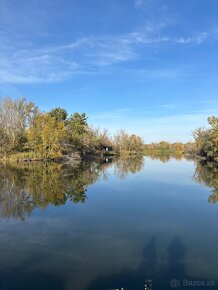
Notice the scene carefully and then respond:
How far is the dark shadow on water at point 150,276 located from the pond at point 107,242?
0.06ft

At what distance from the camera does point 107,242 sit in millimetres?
7430

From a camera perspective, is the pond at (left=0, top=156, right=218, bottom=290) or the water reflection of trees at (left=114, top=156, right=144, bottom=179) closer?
the pond at (left=0, top=156, right=218, bottom=290)

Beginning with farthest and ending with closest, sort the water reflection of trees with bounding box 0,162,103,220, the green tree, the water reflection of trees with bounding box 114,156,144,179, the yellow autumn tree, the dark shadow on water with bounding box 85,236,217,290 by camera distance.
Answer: the green tree
the yellow autumn tree
the water reflection of trees with bounding box 114,156,144,179
the water reflection of trees with bounding box 0,162,103,220
the dark shadow on water with bounding box 85,236,217,290

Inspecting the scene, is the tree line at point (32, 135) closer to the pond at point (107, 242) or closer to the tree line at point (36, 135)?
the tree line at point (36, 135)

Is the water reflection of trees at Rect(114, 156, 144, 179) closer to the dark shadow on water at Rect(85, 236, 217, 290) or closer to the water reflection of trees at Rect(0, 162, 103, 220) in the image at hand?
the water reflection of trees at Rect(0, 162, 103, 220)

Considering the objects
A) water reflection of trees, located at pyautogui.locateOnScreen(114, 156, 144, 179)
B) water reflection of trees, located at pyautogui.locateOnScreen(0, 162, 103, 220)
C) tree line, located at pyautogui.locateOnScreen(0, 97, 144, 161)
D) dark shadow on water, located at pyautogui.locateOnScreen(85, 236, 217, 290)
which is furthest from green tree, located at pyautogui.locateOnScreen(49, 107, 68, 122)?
dark shadow on water, located at pyautogui.locateOnScreen(85, 236, 217, 290)

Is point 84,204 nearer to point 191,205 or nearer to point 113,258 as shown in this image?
point 191,205

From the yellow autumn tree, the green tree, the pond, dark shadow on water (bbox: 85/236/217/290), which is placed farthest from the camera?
the green tree

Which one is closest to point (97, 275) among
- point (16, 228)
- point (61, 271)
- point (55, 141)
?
point (61, 271)

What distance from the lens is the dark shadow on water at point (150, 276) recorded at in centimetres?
500

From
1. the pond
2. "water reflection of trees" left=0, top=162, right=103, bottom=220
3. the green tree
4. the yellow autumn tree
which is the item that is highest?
the green tree

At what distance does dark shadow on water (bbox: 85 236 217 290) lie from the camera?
16.4ft

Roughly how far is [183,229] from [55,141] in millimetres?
30884

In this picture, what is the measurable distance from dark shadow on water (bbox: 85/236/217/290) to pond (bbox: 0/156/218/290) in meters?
0.02
